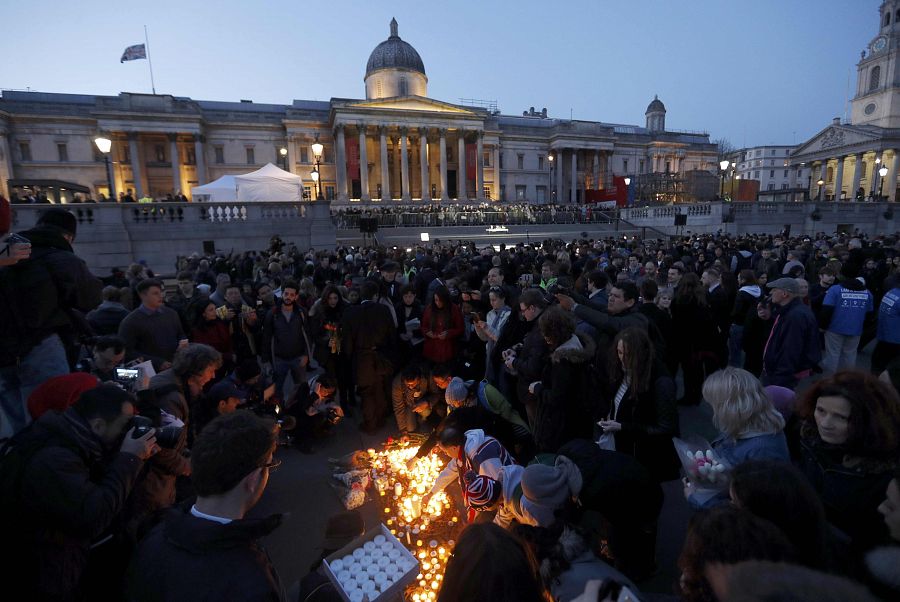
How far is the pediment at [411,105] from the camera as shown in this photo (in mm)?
45250

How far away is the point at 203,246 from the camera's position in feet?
63.0

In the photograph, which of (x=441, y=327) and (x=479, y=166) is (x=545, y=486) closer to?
(x=441, y=327)

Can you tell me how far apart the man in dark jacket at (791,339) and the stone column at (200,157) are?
2016 inches

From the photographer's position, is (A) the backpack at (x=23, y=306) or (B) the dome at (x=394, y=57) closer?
(A) the backpack at (x=23, y=306)

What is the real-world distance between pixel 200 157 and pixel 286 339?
4731cm

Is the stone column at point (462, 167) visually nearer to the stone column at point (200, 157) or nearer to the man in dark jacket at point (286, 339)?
the stone column at point (200, 157)

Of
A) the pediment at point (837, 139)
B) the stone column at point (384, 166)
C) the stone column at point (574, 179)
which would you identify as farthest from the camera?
the stone column at point (574, 179)

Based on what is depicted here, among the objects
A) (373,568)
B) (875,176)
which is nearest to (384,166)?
(373,568)

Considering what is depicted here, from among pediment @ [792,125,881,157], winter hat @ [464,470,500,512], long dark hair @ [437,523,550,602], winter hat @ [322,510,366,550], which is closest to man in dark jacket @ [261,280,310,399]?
winter hat @ [322,510,366,550]

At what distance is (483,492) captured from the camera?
3045mm

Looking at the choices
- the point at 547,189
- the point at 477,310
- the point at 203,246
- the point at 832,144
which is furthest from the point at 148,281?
the point at 832,144

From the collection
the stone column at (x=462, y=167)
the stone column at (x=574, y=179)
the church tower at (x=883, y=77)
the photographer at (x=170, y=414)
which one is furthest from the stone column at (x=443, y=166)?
the church tower at (x=883, y=77)

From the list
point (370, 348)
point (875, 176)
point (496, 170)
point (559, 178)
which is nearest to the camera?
point (370, 348)

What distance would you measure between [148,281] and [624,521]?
19.0 ft
